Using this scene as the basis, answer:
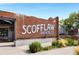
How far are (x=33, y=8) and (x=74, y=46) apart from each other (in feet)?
6.53

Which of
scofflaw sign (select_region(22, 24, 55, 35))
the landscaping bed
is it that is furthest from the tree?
scofflaw sign (select_region(22, 24, 55, 35))

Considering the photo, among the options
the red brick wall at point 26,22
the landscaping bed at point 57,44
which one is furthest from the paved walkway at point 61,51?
the red brick wall at point 26,22

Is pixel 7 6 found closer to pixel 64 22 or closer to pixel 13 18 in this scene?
pixel 13 18

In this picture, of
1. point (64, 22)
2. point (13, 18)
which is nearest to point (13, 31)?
point (13, 18)

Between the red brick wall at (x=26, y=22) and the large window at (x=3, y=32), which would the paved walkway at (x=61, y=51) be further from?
the large window at (x=3, y=32)

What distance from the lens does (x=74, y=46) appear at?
21.9m

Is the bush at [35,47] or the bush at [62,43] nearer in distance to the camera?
the bush at [35,47]

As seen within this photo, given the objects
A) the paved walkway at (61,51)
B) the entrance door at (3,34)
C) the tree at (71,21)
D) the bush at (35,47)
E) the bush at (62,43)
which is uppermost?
the tree at (71,21)

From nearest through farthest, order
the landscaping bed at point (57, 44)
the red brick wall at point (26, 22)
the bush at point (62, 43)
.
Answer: the red brick wall at point (26, 22) → the landscaping bed at point (57, 44) → the bush at point (62, 43)

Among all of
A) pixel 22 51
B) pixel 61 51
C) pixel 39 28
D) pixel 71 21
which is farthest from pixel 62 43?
pixel 22 51

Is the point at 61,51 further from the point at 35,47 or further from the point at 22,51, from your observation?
the point at 22,51

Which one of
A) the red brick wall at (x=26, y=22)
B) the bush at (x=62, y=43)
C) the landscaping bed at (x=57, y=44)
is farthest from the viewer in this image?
the bush at (x=62, y=43)

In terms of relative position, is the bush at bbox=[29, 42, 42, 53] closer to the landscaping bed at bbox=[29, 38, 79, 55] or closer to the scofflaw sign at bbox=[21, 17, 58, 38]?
the landscaping bed at bbox=[29, 38, 79, 55]

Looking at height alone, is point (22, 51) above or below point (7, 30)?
below
